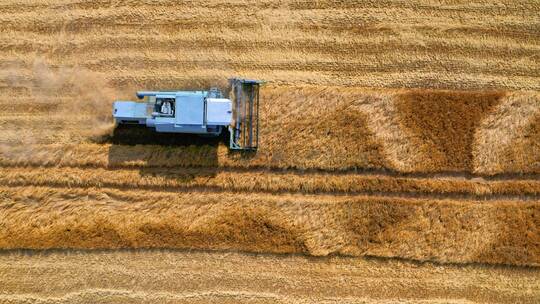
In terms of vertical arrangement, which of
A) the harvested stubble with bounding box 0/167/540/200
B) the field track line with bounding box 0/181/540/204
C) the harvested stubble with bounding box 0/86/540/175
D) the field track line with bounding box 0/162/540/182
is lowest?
the field track line with bounding box 0/181/540/204

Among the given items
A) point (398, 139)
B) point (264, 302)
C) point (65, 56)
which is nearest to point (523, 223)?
point (398, 139)

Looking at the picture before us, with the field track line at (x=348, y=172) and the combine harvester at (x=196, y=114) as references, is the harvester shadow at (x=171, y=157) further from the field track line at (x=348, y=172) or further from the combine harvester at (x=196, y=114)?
the combine harvester at (x=196, y=114)

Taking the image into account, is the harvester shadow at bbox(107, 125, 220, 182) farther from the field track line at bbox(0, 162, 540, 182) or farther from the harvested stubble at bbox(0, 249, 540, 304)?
the harvested stubble at bbox(0, 249, 540, 304)

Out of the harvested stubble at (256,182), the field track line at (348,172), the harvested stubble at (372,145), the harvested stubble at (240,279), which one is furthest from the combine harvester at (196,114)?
the harvested stubble at (240,279)

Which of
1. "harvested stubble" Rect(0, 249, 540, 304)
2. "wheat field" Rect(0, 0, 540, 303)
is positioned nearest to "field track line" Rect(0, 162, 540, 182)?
"wheat field" Rect(0, 0, 540, 303)

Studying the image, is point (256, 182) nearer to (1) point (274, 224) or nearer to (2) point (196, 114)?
(1) point (274, 224)

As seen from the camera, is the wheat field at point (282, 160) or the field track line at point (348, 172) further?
the field track line at point (348, 172)
